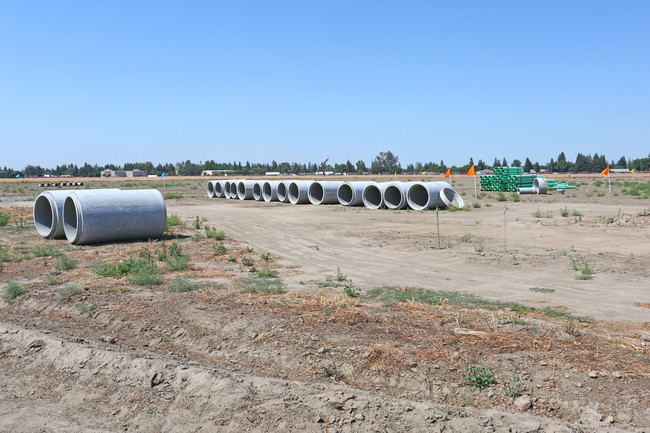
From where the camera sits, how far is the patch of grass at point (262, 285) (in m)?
10.1

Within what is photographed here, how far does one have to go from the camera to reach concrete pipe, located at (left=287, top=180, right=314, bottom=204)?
118 ft

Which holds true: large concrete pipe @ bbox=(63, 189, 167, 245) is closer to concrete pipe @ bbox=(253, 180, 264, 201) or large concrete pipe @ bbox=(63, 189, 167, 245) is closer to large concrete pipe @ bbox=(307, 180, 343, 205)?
large concrete pipe @ bbox=(307, 180, 343, 205)

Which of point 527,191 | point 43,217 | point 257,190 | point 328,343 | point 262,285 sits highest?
point 257,190

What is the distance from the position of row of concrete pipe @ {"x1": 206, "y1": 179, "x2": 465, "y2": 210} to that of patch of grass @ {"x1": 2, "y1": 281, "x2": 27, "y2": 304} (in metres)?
18.9

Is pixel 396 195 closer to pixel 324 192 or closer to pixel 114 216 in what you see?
pixel 324 192

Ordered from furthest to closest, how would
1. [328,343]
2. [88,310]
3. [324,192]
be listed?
[324,192] < [88,310] < [328,343]

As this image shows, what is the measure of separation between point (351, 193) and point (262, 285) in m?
24.5

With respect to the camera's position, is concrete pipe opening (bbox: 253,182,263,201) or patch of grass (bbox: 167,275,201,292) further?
concrete pipe opening (bbox: 253,182,263,201)

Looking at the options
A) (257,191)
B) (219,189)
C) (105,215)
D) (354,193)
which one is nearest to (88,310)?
(105,215)

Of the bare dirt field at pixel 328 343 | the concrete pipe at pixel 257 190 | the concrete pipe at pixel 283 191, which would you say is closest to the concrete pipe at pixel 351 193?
the concrete pipe at pixel 283 191

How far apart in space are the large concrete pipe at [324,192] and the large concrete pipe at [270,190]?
3.05m

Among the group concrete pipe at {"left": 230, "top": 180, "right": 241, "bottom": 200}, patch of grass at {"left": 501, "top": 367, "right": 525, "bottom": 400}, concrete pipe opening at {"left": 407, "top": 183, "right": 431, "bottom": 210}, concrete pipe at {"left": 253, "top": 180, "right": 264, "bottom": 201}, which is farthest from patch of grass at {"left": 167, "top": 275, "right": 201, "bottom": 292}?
concrete pipe at {"left": 230, "top": 180, "right": 241, "bottom": 200}

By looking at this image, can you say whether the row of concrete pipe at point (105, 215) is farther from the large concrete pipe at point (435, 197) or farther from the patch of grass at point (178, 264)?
the large concrete pipe at point (435, 197)

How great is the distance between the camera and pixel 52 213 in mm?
17375
